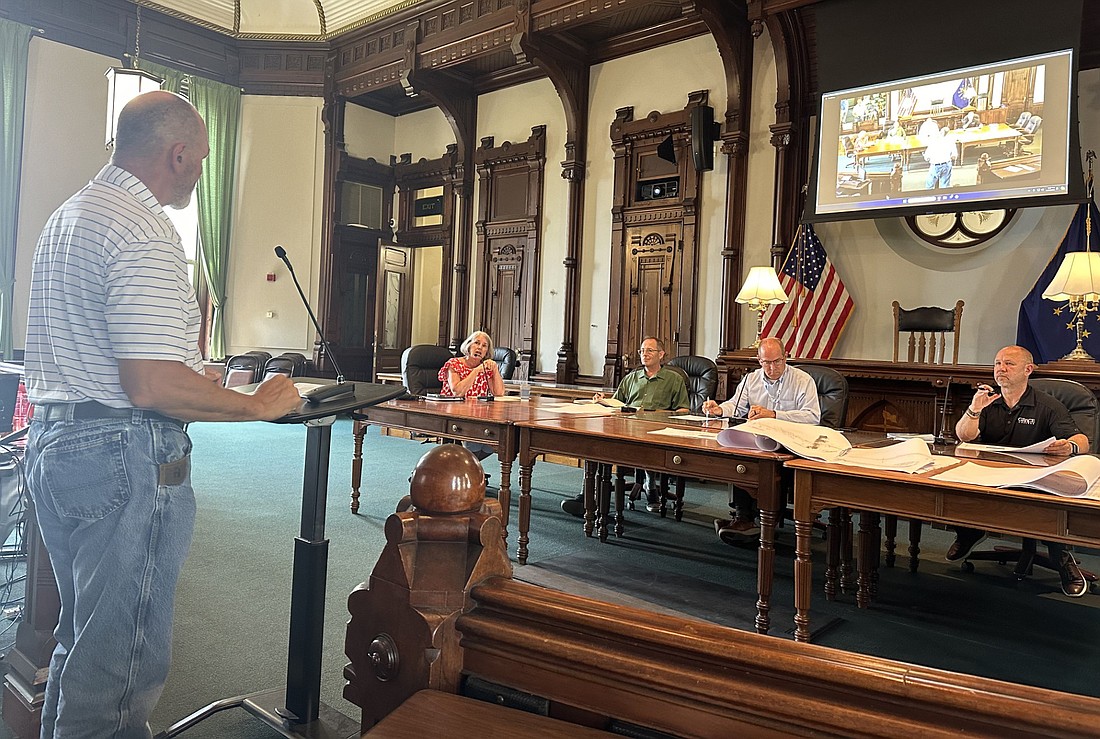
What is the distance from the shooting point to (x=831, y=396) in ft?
14.5

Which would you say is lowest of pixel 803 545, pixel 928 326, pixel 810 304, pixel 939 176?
pixel 803 545

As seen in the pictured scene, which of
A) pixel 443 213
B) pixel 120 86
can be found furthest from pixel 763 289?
pixel 120 86

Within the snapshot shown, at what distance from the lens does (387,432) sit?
26.8 feet

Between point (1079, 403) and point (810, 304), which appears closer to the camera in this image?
point (1079, 403)

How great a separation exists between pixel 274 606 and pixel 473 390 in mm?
2380

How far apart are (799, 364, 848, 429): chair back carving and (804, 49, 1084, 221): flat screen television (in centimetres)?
195

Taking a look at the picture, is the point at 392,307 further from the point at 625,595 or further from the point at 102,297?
the point at 102,297

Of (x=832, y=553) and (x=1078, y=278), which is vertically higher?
(x=1078, y=278)

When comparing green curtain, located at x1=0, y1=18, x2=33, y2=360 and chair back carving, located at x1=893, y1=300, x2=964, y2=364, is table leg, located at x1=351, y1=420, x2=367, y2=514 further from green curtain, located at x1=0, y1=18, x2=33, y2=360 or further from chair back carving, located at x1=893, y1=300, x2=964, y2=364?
green curtain, located at x1=0, y1=18, x2=33, y2=360

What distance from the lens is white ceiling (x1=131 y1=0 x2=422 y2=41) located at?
899 cm

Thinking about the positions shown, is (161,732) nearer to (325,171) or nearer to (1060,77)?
(1060,77)

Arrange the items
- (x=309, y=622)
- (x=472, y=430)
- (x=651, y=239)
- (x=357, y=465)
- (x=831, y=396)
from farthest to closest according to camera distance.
Answer: (x=651, y=239) < (x=357, y=465) < (x=831, y=396) < (x=472, y=430) < (x=309, y=622)

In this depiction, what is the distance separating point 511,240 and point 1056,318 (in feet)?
18.0

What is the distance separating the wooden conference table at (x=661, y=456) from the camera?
9.24 feet
